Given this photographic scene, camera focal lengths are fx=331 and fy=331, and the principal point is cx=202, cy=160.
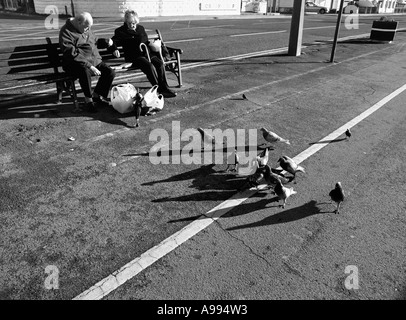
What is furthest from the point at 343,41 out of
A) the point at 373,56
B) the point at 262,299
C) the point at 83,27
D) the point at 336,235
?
the point at 262,299

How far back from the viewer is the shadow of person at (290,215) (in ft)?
12.5

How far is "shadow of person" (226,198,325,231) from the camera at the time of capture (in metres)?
3.82

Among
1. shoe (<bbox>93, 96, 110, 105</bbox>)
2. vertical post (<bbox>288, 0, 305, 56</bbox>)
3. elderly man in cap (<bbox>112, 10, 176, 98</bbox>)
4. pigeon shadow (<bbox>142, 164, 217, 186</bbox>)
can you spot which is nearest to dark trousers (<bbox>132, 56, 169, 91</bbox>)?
elderly man in cap (<bbox>112, 10, 176, 98</bbox>)

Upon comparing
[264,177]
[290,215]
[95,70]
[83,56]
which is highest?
[83,56]

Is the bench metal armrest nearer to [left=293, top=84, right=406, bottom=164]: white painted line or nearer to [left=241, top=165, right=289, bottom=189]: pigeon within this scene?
[left=293, top=84, right=406, bottom=164]: white painted line

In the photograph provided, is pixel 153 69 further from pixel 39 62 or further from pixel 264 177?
pixel 264 177

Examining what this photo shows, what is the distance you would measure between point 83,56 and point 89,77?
425 millimetres

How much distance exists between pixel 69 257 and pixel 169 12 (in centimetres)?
3179

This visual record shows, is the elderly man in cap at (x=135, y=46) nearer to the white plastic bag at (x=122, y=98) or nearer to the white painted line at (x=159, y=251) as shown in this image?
the white plastic bag at (x=122, y=98)

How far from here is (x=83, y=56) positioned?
6.36 m

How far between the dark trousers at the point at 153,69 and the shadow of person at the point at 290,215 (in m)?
4.36

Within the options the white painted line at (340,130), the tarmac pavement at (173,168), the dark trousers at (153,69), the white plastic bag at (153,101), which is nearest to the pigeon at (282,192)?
the tarmac pavement at (173,168)

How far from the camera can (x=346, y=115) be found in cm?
727

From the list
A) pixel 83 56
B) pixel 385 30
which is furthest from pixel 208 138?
pixel 385 30
